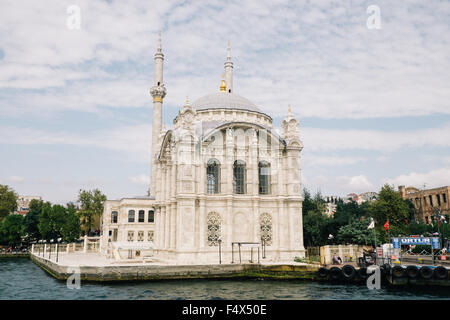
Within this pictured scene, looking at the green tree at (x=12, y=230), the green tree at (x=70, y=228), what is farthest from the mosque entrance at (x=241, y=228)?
the green tree at (x=12, y=230)

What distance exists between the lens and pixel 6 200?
7619cm

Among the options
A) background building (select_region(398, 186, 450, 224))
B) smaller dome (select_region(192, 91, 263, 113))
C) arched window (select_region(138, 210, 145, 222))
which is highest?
smaller dome (select_region(192, 91, 263, 113))

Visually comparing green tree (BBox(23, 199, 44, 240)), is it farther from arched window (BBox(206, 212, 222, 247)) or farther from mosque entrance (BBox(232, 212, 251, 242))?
mosque entrance (BBox(232, 212, 251, 242))

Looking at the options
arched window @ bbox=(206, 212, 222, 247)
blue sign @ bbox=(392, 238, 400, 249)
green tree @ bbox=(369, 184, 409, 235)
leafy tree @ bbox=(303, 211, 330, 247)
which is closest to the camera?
blue sign @ bbox=(392, 238, 400, 249)

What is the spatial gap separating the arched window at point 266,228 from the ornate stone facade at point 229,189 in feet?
0.31

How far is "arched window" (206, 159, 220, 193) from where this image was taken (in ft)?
118

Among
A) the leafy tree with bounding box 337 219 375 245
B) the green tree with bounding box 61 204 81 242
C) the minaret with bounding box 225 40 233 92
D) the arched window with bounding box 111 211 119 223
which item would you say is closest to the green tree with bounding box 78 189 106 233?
the green tree with bounding box 61 204 81 242

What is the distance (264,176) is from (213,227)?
7.43m

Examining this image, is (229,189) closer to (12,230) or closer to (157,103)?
(157,103)

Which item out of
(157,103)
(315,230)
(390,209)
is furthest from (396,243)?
(157,103)

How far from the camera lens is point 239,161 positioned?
3684cm

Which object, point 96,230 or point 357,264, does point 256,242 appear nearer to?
point 357,264

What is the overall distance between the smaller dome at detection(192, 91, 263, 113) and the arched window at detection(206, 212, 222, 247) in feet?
40.0
